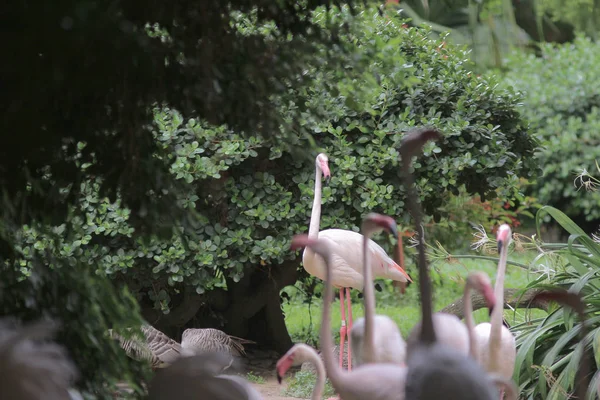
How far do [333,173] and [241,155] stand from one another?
74cm

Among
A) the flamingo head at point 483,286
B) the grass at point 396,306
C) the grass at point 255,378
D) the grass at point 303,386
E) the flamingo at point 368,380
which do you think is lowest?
the grass at point 396,306

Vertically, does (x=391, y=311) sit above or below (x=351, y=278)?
below

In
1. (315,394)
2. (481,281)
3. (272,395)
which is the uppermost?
(481,281)

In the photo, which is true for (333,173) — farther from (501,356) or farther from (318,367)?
(318,367)

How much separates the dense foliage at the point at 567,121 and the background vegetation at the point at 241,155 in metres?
0.04

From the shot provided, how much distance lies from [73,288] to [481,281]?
74.5 inches

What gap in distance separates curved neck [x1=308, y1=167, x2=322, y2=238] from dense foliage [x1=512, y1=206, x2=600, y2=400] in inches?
57.9

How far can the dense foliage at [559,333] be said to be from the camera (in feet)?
15.2

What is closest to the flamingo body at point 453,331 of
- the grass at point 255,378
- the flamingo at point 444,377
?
the flamingo at point 444,377

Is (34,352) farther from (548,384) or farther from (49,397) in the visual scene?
(548,384)

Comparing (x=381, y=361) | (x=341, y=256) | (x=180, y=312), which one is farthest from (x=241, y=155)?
(x=381, y=361)

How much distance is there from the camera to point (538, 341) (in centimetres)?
513

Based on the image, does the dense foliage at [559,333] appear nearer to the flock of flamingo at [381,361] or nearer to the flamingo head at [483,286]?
the flock of flamingo at [381,361]

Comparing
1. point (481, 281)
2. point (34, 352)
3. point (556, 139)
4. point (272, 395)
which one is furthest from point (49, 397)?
point (556, 139)
